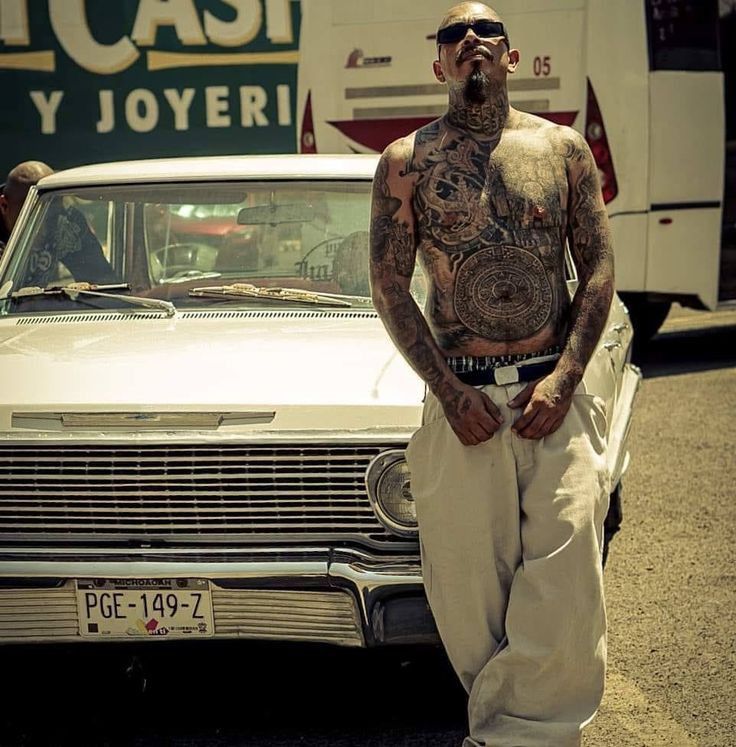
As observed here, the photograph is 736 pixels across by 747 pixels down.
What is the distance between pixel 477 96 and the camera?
10.8 ft

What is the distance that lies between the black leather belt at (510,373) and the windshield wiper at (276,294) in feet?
4.46

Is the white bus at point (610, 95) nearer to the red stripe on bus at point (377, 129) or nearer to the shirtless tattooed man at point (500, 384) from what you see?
the red stripe on bus at point (377, 129)

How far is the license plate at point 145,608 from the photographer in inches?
149

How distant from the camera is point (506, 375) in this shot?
331 cm

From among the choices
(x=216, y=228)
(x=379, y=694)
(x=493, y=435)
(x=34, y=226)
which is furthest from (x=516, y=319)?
(x=34, y=226)

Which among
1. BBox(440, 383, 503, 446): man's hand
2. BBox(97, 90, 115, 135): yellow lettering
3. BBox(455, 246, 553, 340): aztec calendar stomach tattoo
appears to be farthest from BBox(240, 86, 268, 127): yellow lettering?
BBox(440, 383, 503, 446): man's hand

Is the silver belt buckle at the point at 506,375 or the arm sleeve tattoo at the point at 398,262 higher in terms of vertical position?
the arm sleeve tattoo at the point at 398,262

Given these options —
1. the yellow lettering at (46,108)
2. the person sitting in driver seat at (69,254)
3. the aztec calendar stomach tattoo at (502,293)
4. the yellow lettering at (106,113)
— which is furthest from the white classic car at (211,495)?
the yellow lettering at (46,108)

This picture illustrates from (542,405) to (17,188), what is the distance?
3.75m

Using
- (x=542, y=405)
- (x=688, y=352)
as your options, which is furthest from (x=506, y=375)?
(x=688, y=352)

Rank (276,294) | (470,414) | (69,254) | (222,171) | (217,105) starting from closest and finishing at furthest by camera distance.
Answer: (470,414) < (276,294) < (69,254) < (222,171) < (217,105)

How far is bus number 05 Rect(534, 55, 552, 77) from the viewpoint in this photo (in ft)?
31.1

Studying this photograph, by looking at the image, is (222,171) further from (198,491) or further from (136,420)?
(198,491)

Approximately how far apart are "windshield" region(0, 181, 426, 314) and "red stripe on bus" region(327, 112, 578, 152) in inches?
186
